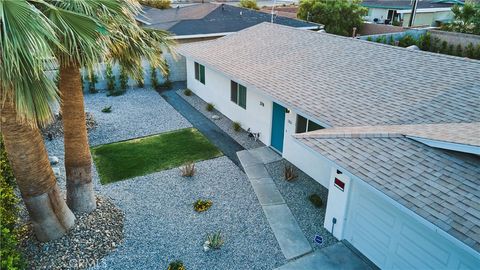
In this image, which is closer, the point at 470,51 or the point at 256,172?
the point at 256,172

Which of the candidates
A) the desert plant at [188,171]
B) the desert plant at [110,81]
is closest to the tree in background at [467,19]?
the desert plant at [188,171]

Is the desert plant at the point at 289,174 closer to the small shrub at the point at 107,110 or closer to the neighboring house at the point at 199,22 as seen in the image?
the small shrub at the point at 107,110

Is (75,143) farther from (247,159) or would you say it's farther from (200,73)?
(200,73)

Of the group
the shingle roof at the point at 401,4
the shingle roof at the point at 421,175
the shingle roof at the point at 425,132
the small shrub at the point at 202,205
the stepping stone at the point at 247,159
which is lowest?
the small shrub at the point at 202,205

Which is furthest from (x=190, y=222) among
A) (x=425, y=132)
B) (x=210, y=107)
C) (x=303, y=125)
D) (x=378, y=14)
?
(x=378, y=14)

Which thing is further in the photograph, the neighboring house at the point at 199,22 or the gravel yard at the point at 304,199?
the neighboring house at the point at 199,22
